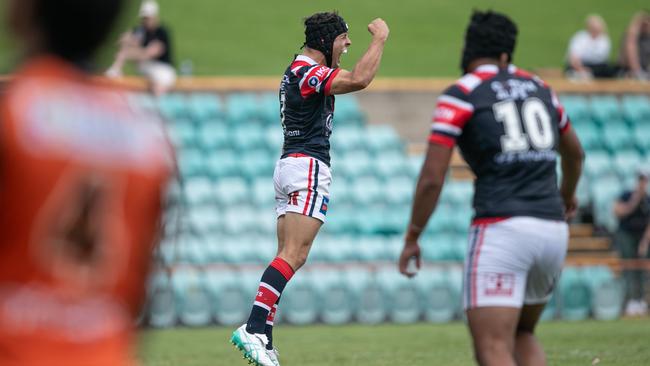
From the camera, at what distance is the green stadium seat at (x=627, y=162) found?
19.8 metres

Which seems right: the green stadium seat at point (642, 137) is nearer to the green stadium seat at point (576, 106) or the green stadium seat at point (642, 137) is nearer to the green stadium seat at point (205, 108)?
the green stadium seat at point (576, 106)

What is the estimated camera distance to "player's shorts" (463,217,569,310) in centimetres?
536

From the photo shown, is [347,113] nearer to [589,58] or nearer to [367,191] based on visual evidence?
[367,191]

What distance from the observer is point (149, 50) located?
1941 centimetres

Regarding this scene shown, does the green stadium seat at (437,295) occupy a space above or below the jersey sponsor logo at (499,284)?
below

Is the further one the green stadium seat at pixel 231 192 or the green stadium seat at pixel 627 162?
the green stadium seat at pixel 627 162

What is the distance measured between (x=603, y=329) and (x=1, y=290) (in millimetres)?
12103

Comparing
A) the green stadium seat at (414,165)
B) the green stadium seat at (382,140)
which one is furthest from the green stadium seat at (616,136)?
the green stadium seat at (382,140)

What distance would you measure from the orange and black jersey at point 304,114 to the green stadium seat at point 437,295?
27.4ft

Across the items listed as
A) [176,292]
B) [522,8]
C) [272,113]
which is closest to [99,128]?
[176,292]

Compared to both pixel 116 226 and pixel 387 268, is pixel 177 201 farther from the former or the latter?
pixel 387 268

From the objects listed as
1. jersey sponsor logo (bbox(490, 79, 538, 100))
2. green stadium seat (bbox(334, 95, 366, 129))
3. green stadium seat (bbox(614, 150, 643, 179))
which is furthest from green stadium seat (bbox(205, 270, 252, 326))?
jersey sponsor logo (bbox(490, 79, 538, 100))

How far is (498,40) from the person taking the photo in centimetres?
566

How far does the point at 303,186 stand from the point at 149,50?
11.5m
